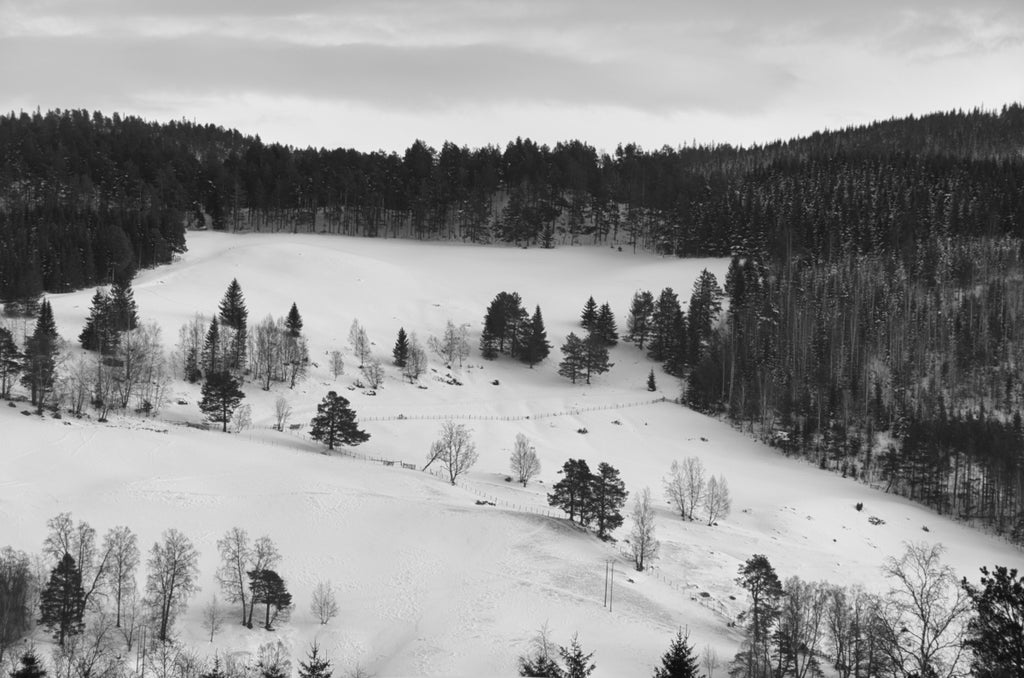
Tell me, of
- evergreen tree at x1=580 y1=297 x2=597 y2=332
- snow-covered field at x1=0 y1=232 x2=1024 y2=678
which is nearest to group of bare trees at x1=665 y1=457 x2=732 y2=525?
snow-covered field at x1=0 y1=232 x2=1024 y2=678

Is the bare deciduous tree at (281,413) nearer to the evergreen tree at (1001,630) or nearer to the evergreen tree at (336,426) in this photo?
the evergreen tree at (336,426)

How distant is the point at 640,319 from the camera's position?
129500 millimetres

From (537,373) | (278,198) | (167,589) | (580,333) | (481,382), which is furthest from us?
(278,198)

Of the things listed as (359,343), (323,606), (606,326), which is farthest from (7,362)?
(606,326)

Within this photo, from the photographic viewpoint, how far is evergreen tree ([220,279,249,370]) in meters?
95.4

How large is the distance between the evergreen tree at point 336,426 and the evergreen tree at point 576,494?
933 inches

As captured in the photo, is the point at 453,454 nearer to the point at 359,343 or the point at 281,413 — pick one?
the point at 281,413

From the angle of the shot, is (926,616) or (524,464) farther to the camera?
(524,464)

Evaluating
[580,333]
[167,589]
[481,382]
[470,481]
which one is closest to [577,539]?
[470,481]

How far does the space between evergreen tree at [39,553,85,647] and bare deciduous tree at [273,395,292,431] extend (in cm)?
3853

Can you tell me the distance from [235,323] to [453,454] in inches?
1746

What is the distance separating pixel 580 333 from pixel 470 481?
190 ft

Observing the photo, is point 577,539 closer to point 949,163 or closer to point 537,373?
point 537,373

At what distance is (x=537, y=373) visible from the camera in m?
120
